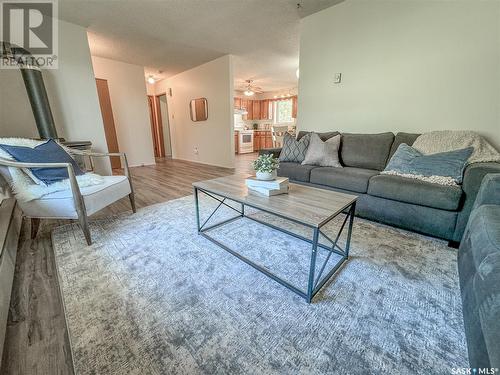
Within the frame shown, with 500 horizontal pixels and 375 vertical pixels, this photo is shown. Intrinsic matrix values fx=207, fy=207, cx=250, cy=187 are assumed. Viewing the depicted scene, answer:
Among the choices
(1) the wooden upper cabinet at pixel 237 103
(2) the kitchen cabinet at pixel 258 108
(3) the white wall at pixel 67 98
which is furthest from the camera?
(2) the kitchen cabinet at pixel 258 108

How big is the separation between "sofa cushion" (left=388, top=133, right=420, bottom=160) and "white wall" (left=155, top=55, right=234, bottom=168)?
10.3 feet

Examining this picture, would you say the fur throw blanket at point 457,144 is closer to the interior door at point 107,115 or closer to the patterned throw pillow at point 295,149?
the patterned throw pillow at point 295,149

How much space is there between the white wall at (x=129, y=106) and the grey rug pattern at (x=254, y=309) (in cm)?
376

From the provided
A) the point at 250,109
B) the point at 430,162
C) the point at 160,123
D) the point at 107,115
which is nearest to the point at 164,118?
the point at 160,123

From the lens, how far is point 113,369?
0.81m

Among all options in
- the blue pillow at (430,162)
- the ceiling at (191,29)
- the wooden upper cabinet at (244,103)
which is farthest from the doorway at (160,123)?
the blue pillow at (430,162)

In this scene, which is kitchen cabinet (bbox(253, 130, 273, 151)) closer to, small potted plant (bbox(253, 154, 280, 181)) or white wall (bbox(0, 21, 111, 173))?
white wall (bbox(0, 21, 111, 173))

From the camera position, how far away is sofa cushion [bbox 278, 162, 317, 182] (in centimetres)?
247

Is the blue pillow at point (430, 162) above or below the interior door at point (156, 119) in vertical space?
below

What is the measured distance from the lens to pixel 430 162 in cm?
185

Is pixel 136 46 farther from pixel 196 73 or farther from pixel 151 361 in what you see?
pixel 151 361

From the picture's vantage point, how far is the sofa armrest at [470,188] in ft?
4.76

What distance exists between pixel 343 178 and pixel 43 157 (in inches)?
108

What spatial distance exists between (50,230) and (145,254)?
1.15 metres
